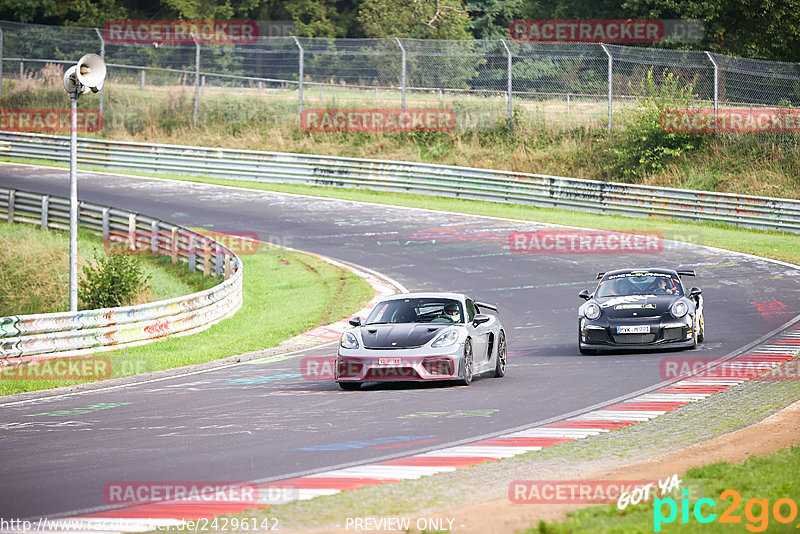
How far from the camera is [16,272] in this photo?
88.8ft

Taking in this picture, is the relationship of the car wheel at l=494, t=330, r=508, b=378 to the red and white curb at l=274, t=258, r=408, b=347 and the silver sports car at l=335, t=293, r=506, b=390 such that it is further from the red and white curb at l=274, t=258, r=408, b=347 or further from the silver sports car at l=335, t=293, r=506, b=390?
the red and white curb at l=274, t=258, r=408, b=347

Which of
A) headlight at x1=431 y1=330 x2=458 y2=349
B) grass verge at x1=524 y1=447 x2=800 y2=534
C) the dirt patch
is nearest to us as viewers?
grass verge at x1=524 y1=447 x2=800 y2=534

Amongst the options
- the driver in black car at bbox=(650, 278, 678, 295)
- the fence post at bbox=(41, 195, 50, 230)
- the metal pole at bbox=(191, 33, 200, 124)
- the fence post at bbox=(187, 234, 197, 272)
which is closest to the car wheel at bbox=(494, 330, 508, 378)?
the driver in black car at bbox=(650, 278, 678, 295)

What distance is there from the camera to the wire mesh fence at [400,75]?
37531mm

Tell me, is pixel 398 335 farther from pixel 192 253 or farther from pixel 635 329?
pixel 192 253

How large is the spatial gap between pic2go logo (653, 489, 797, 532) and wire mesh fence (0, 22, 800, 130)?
31605 millimetres

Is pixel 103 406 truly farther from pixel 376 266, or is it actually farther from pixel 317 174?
pixel 317 174

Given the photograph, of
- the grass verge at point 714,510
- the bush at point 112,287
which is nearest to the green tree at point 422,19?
the bush at point 112,287

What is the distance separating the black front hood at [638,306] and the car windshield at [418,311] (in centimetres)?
339

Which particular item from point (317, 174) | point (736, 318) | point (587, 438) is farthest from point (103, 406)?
point (317, 174)

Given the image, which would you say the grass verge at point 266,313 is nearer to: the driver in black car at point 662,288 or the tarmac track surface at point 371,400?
the tarmac track surface at point 371,400

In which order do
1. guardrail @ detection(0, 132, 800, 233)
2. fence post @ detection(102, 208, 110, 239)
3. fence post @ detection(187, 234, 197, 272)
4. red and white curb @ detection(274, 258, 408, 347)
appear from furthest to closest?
guardrail @ detection(0, 132, 800, 233) < fence post @ detection(102, 208, 110, 239) < fence post @ detection(187, 234, 197, 272) < red and white curb @ detection(274, 258, 408, 347)

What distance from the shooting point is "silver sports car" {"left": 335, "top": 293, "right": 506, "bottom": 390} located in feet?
44.2

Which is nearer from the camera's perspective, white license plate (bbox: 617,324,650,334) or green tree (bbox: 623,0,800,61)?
white license plate (bbox: 617,324,650,334)
